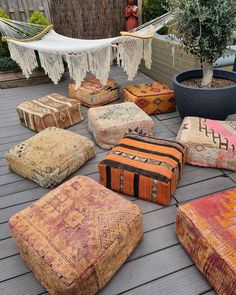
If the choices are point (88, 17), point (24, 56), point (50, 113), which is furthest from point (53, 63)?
point (88, 17)

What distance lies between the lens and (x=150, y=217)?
1.29 metres

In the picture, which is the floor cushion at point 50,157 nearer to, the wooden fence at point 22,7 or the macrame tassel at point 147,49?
the macrame tassel at point 147,49

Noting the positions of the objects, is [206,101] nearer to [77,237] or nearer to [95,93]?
[95,93]

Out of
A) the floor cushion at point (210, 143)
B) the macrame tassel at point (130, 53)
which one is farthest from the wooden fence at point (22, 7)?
the floor cushion at point (210, 143)

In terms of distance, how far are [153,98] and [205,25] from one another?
666 millimetres

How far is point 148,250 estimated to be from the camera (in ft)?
3.75

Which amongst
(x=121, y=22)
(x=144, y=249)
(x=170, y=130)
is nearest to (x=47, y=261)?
(x=144, y=249)

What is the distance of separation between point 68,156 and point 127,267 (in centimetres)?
72

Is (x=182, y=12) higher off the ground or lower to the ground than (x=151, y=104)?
higher

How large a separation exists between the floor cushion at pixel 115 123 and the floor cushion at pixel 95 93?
0.48m

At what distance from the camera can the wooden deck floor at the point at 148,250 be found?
101 centimetres

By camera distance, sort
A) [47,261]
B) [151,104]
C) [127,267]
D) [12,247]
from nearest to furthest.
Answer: [47,261] → [127,267] → [12,247] → [151,104]

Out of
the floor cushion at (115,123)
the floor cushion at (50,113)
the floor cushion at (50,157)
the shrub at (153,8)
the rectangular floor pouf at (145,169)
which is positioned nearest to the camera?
the rectangular floor pouf at (145,169)

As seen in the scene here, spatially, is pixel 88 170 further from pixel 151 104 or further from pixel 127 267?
pixel 151 104
